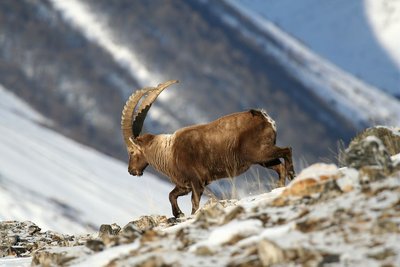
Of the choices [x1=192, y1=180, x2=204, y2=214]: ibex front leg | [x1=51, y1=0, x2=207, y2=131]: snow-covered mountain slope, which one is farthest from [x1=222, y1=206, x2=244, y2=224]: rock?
[x1=51, y1=0, x2=207, y2=131]: snow-covered mountain slope

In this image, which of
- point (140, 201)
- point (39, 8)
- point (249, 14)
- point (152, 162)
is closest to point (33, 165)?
point (140, 201)

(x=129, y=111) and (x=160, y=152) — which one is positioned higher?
(x=129, y=111)

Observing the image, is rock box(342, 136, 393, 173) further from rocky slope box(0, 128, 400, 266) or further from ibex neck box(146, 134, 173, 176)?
ibex neck box(146, 134, 173, 176)

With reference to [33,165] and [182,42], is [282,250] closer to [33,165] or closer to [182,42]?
[33,165]

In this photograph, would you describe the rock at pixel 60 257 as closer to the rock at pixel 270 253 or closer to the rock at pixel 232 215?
the rock at pixel 232 215

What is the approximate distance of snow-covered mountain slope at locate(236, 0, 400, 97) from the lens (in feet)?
549

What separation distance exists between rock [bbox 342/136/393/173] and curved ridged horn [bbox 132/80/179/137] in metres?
6.60

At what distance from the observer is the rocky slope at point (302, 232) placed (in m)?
6.26

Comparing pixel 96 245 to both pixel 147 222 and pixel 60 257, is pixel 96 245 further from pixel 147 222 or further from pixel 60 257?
pixel 147 222

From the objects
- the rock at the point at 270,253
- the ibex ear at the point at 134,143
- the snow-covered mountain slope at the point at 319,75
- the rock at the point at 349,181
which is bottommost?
the rock at the point at 270,253

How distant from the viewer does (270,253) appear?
6.28 meters

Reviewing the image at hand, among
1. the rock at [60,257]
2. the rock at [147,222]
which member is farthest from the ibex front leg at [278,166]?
the rock at [60,257]

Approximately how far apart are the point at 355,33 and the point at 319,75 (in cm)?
3253

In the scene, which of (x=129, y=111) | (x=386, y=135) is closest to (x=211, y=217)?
(x=386, y=135)
